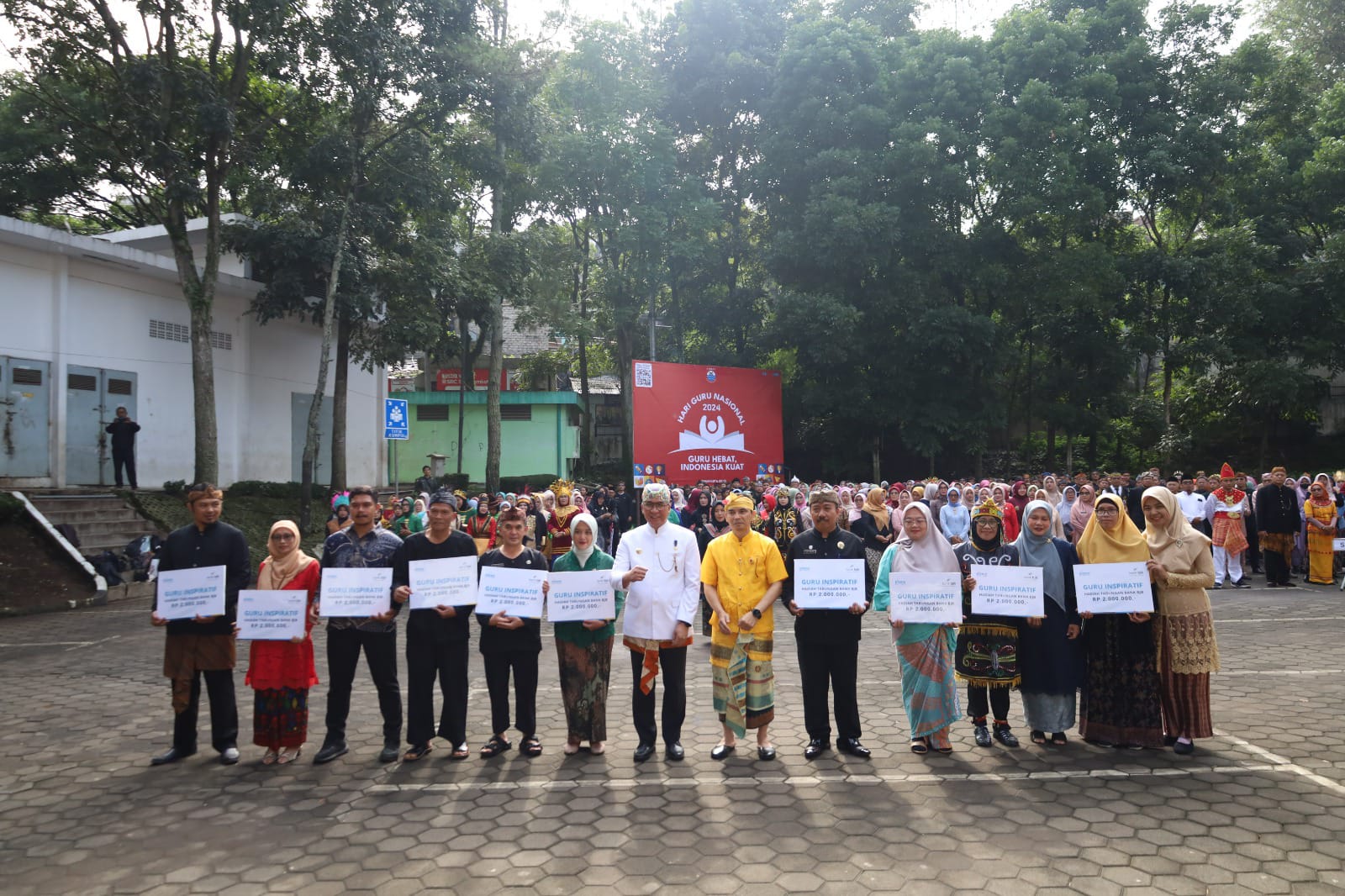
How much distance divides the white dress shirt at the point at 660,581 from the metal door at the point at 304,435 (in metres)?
18.8

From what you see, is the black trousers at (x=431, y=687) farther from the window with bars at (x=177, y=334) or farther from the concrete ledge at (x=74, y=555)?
the window with bars at (x=177, y=334)

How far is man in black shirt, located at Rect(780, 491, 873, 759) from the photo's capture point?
5.71 metres

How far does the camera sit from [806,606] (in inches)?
223

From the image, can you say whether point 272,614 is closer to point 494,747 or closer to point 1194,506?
point 494,747

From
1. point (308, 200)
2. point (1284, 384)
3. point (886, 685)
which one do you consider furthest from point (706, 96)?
point (886, 685)

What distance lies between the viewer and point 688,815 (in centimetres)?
473

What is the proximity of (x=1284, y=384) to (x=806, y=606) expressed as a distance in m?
24.1

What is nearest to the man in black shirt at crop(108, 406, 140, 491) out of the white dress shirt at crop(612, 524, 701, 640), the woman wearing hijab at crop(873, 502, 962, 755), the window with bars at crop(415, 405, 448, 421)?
the window with bars at crop(415, 405, 448, 421)

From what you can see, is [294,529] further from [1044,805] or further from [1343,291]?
[1343,291]

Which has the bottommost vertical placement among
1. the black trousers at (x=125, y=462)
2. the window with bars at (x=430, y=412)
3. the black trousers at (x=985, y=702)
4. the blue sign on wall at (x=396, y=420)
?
the black trousers at (x=985, y=702)

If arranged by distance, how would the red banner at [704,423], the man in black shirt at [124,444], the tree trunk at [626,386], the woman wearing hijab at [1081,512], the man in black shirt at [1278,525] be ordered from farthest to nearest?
the tree trunk at [626,386], the red banner at [704,423], the man in black shirt at [124,444], the man in black shirt at [1278,525], the woman wearing hijab at [1081,512]

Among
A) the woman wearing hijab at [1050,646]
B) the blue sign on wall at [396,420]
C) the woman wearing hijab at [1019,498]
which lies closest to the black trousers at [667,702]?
the woman wearing hijab at [1050,646]

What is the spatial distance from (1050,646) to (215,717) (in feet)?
18.3

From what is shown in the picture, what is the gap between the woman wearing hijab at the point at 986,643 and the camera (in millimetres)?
5738
